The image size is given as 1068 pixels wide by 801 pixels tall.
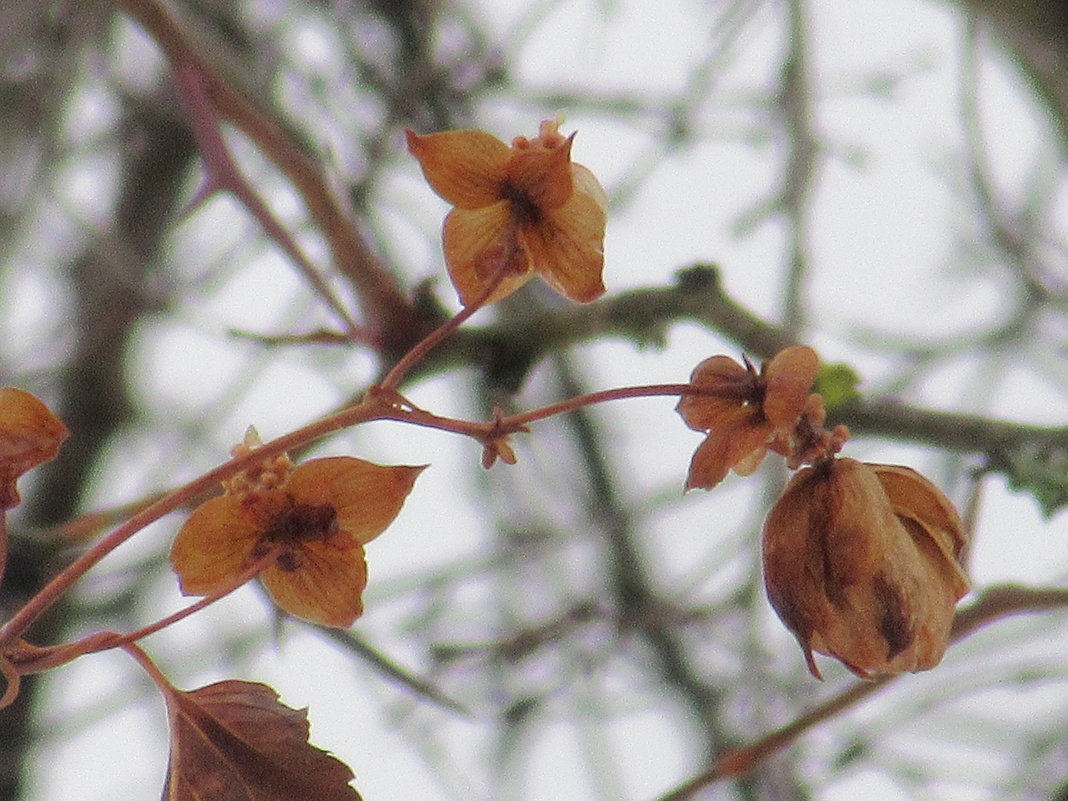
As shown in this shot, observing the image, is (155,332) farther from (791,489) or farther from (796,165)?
(791,489)

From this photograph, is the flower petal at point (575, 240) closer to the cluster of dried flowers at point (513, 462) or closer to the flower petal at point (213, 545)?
the cluster of dried flowers at point (513, 462)

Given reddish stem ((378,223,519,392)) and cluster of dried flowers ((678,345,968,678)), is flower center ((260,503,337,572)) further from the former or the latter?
cluster of dried flowers ((678,345,968,678))

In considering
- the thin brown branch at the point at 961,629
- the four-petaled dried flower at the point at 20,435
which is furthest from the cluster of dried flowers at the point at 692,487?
the thin brown branch at the point at 961,629

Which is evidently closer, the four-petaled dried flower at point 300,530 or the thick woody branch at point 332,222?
the four-petaled dried flower at point 300,530

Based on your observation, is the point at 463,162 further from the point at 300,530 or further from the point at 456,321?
the point at 300,530

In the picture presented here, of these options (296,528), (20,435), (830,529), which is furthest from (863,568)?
(20,435)

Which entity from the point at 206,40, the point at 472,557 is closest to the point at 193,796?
the point at 206,40

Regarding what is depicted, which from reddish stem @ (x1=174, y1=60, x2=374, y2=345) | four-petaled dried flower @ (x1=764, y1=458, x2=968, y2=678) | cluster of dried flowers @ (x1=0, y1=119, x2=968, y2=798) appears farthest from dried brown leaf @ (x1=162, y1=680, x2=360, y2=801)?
reddish stem @ (x1=174, y1=60, x2=374, y2=345)
